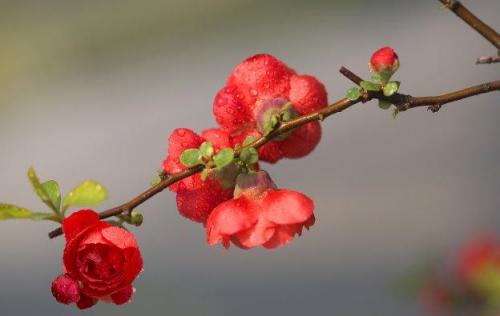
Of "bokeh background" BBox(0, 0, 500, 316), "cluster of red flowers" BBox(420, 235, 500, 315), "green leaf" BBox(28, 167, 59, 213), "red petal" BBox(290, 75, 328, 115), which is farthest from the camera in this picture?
"bokeh background" BBox(0, 0, 500, 316)

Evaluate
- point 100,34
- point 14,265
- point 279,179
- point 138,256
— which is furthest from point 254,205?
point 100,34

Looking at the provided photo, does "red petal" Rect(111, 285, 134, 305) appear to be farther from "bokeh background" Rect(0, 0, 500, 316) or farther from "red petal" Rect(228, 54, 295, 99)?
"bokeh background" Rect(0, 0, 500, 316)

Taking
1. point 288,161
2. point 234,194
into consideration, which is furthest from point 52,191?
point 288,161

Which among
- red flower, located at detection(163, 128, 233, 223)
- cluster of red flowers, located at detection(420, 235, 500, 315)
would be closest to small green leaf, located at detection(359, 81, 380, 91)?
red flower, located at detection(163, 128, 233, 223)

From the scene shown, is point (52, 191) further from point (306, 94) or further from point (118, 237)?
point (306, 94)

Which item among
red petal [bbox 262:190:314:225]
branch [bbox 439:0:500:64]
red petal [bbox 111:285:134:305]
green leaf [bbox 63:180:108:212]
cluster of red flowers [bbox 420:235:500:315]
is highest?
branch [bbox 439:0:500:64]

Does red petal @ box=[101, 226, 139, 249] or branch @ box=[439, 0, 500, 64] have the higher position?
branch @ box=[439, 0, 500, 64]
